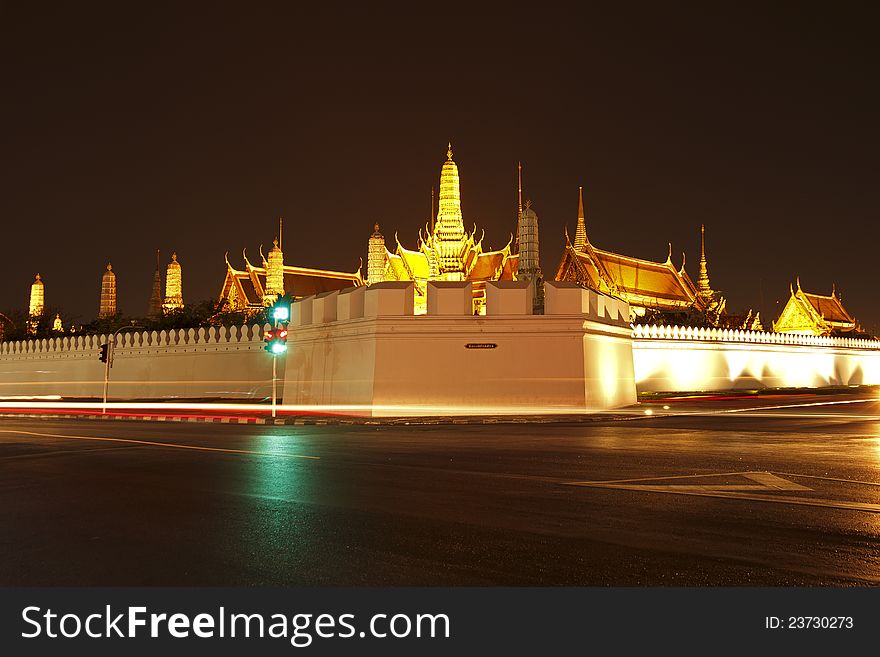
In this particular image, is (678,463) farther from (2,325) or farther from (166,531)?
(2,325)

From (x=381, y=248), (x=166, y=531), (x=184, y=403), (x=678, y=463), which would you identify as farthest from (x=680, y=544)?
(x=381, y=248)

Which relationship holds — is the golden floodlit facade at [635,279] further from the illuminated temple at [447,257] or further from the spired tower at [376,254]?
the spired tower at [376,254]

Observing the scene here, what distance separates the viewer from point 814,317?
232 ft

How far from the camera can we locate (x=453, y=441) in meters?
13.4

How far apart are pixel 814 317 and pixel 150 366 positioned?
57.7 meters

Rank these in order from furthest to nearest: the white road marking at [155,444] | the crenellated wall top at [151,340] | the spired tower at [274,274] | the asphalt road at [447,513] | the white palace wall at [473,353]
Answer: the spired tower at [274,274] → the crenellated wall top at [151,340] → the white palace wall at [473,353] → the white road marking at [155,444] → the asphalt road at [447,513]

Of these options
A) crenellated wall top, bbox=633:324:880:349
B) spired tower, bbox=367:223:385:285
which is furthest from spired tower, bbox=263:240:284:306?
crenellated wall top, bbox=633:324:880:349

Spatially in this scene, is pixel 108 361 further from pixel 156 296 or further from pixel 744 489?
pixel 156 296

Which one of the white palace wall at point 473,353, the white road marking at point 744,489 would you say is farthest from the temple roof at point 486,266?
the white road marking at point 744,489

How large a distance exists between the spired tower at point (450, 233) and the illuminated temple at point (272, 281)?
47.7 feet

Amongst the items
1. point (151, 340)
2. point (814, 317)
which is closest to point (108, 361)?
point (151, 340)

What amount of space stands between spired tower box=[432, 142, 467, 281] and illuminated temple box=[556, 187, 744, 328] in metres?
7.13

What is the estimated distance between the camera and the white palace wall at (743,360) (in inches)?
1312

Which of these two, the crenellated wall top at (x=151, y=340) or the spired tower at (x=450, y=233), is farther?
the spired tower at (x=450, y=233)
